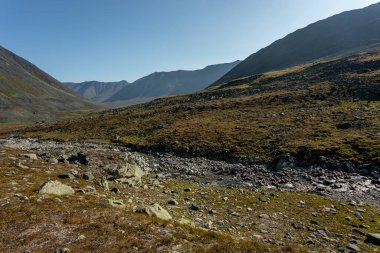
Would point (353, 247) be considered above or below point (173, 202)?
below

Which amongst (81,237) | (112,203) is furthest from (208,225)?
(81,237)

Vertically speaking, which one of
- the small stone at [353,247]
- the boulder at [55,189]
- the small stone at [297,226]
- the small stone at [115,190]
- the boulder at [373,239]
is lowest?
the boulder at [373,239]

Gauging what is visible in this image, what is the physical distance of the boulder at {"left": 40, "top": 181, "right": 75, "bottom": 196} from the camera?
2391 centimetres

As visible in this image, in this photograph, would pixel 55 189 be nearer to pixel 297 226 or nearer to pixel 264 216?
pixel 264 216

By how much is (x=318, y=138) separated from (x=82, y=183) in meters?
34.7

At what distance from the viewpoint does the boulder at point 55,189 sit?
2391 centimetres

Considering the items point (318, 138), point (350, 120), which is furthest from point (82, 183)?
point (350, 120)

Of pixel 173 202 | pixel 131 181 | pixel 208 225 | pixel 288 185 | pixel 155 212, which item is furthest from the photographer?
pixel 288 185

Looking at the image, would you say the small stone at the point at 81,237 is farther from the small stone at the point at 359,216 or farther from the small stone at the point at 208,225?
the small stone at the point at 359,216

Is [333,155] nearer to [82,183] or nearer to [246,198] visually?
[246,198]

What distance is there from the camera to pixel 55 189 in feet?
80.1

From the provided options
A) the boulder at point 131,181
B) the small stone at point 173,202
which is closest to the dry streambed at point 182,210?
the small stone at point 173,202

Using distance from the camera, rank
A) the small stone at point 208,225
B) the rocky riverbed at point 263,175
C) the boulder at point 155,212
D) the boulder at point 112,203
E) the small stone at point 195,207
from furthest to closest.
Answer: the rocky riverbed at point 263,175 → the small stone at point 195,207 → the boulder at point 112,203 → the boulder at point 155,212 → the small stone at point 208,225

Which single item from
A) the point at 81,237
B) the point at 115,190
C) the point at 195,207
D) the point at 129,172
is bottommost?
the point at 195,207
